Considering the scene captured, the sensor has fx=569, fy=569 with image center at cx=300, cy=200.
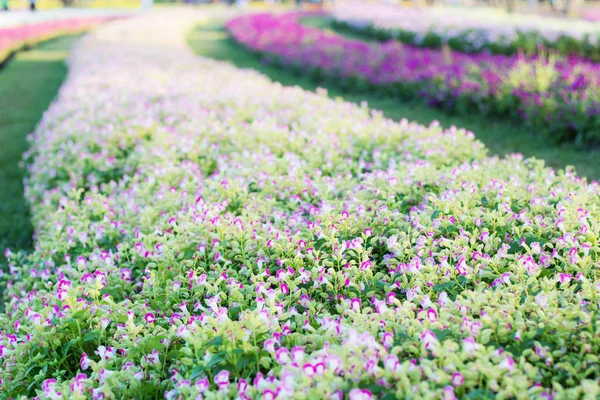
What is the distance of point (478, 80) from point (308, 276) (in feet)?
21.7

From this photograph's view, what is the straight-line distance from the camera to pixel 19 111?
947 centimetres

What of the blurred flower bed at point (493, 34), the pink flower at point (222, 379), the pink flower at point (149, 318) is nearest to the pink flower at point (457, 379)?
the pink flower at point (222, 379)

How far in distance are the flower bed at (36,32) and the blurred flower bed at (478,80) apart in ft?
26.4

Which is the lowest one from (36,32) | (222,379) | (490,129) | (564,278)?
(490,129)

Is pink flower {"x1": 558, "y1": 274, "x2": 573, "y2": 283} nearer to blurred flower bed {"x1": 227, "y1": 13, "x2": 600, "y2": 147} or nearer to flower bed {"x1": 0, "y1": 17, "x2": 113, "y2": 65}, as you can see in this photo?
blurred flower bed {"x1": 227, "y1": 13, "x2": 600, "y2": 147}

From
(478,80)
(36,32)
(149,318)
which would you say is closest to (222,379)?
(149,318)

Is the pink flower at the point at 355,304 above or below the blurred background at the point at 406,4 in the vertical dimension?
above

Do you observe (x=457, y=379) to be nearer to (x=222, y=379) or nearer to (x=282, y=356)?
(x=282, y=356)

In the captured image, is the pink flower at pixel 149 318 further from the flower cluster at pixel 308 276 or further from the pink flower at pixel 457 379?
the pink flower at pixel 457 379

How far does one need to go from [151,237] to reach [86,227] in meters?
0.67

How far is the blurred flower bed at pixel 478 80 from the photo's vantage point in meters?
6.52

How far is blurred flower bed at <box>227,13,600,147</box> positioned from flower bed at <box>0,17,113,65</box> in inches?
317

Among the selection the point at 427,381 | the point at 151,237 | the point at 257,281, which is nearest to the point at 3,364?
the point at 151,237

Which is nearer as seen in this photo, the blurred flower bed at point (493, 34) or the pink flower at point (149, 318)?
the pink flower at point (149, 318)
